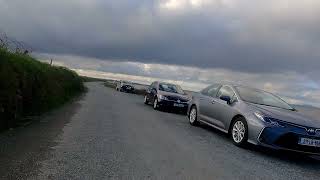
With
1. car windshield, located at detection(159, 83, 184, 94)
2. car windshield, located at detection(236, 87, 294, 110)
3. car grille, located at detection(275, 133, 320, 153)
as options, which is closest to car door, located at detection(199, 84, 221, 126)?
car windshield, located at detection(236, 87, 294, 110)

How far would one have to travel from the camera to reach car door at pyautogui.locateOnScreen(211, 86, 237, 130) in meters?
11.7

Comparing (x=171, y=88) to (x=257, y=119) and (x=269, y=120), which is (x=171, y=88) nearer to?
(x=257, y=119)

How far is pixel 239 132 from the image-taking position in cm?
1082

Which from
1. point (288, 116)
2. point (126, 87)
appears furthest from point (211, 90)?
point (126, 87)

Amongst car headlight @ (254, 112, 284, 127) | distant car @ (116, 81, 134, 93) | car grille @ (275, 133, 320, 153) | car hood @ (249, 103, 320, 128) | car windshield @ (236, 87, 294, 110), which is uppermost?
car windshield @ (236, 87, 294, 110)

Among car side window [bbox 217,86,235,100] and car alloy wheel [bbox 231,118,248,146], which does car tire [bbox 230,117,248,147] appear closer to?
car alloy wheel [bbox 231,118,248,146]

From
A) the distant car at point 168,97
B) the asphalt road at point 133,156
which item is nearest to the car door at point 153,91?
the distant car at point 168,97

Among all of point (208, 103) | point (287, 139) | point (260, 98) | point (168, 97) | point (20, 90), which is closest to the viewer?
point (287, 139)

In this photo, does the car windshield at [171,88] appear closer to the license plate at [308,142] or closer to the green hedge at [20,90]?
the green hedge at [20,90]

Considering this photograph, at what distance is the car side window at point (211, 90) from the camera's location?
13609 mm

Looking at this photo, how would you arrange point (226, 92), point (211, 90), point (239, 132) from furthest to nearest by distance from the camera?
point (211, 90) < point (226, 92) < point (239, 132)

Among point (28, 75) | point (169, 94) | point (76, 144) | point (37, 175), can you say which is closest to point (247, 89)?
point (76, 144)

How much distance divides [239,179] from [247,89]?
19.6 feet

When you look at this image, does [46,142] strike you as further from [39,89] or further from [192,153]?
[39,89]
